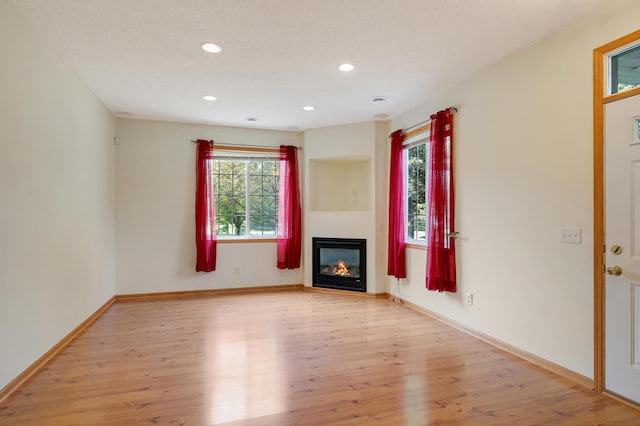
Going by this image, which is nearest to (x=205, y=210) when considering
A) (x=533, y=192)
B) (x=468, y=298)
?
(x=468, y=298)

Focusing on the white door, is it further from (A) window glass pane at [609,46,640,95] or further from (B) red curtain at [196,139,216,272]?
(B) red curtain at [196,139,216,272]

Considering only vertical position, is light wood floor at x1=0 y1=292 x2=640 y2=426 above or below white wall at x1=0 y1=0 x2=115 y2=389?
below

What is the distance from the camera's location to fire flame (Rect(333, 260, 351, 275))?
18.5 ft

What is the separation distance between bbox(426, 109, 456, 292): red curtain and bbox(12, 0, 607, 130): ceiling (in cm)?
49

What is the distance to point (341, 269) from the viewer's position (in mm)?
5680

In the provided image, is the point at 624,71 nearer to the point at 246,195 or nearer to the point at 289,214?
the point at 289,214

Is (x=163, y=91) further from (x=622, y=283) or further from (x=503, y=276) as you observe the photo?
(x=622, y=283)

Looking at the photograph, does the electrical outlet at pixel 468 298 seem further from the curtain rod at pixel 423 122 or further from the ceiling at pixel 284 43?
the ceiling at pixel 284 43

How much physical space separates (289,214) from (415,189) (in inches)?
80.2

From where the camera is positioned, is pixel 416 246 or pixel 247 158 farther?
pixel 247 158

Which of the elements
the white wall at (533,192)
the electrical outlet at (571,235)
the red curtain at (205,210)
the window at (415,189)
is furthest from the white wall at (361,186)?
the electrical outlet at (571,235)

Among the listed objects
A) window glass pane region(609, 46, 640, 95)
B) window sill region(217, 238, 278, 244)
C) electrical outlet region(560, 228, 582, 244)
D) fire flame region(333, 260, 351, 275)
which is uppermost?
window glass pane region(609, 46, 640, 95)

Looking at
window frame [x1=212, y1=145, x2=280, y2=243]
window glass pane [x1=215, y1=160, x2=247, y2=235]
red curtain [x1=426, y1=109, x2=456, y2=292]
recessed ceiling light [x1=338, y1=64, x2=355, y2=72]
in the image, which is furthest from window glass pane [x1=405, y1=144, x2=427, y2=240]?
window glass pane [x1=215, y1=160, x2=247, y2=235]

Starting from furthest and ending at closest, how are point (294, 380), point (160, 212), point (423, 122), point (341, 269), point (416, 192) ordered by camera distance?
point (341, 269) < point (160, 212) < point (416, 192) < point (423, 122) < point (294, 380)
